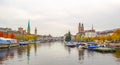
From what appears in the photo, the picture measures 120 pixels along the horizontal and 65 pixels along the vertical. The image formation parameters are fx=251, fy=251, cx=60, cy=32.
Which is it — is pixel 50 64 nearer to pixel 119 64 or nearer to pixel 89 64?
pixel 89 64

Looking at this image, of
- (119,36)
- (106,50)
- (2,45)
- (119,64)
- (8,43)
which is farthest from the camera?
(119,36)

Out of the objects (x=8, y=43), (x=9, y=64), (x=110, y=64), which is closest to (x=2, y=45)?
(x=8, y=43)

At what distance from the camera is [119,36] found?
A: 133 meters

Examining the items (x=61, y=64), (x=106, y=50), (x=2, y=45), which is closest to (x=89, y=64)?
(x=61, y=64)

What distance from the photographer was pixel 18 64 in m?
46.2

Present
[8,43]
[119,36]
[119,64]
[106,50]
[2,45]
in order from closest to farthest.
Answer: [119,64], [106,50], [2,45], [8,43], [119,36]

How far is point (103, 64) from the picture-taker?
4681 centimetres

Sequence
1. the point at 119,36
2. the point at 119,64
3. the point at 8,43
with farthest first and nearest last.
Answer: the point at 119,36 < the point at 8,43 < the point at 119,64

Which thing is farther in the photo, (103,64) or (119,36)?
(119,36)

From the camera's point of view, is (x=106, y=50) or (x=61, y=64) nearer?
(x=61, y=64)

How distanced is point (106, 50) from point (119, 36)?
5374 cm

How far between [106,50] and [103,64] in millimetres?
35574

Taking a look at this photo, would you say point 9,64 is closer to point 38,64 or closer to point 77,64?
point 38,64

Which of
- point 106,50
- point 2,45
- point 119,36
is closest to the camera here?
point 106,50
